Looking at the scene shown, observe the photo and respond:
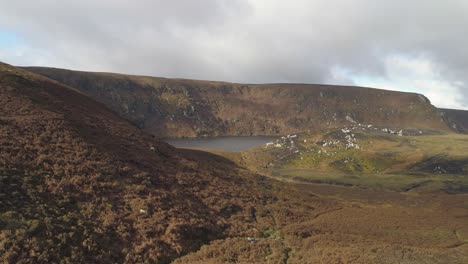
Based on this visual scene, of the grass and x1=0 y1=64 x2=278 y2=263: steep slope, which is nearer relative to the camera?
x1=0 y1=64 x2=278 y2=263: steep slope

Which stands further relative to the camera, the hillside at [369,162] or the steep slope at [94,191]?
the hillside at [369,162]

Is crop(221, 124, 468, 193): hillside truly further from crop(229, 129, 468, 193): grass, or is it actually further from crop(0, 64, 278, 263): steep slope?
crop(0, 64, 278, 263): steep slope

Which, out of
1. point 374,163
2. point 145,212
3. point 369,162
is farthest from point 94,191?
point 374,163

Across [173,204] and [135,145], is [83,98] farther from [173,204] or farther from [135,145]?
[173,204]

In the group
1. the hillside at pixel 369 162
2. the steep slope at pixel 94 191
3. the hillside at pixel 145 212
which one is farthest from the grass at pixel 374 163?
the steep slope at pixel 94 191

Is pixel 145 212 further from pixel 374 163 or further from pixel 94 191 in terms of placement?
pixel 374 163

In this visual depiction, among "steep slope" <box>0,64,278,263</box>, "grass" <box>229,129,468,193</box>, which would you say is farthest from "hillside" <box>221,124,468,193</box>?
"steep slope" <box>0,64,278,263</box>

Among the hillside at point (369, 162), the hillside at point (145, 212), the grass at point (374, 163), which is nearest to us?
the hillside at point (145, 212)

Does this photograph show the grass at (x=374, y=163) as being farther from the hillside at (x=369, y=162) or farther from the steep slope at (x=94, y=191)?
the steep slope at (x=94, y=191)
